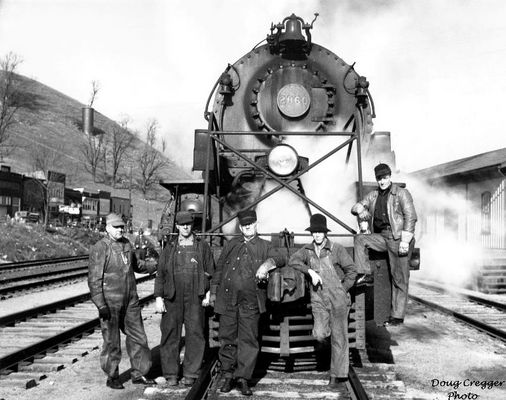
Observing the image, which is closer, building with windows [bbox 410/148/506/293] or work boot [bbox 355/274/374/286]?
work boot [bbox 355/274/374/286]

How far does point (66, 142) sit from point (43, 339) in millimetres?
86041

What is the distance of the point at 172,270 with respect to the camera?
5.36 meters

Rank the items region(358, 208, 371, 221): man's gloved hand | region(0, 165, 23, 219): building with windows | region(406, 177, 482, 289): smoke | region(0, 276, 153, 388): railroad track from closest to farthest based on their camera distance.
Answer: region(358, 208, 371, 221): man's gloved hand < region(0, 276, 153, 388): railroad track < region(406, 177, 482, 289): smoke < region(0, 165, 23, 219): building with windows

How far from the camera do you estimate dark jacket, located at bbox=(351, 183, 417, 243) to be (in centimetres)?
540

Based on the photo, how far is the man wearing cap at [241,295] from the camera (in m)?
5.02

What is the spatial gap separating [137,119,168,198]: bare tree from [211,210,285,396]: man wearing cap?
63.1m

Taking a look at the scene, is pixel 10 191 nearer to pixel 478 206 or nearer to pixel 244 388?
pixel 478 206

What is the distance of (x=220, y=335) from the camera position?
5.14m

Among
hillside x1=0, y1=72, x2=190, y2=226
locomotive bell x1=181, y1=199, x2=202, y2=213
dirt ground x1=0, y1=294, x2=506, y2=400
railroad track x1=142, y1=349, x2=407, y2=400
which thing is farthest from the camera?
hillside x1=0, y1=72, x2=190, y2=226

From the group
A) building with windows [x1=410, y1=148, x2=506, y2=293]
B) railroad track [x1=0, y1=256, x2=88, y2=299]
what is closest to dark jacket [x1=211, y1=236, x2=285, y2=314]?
railroad track [x1=0, y1=256, x2=88, y2=299]

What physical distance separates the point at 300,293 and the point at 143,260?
169 centimetres

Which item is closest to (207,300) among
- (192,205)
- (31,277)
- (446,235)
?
(192,205)

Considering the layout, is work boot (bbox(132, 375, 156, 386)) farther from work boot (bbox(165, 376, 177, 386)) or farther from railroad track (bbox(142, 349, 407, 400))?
railroad track (bbox(142, 349, 407, 400))

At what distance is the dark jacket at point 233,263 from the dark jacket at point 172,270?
10cm
